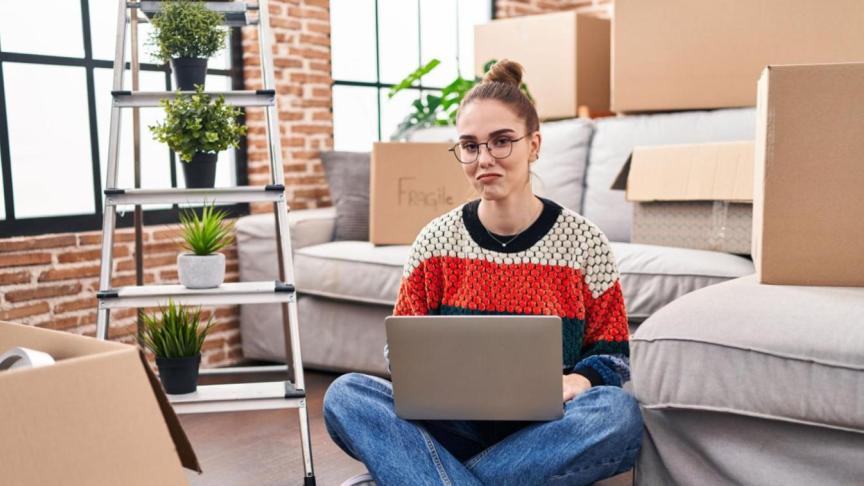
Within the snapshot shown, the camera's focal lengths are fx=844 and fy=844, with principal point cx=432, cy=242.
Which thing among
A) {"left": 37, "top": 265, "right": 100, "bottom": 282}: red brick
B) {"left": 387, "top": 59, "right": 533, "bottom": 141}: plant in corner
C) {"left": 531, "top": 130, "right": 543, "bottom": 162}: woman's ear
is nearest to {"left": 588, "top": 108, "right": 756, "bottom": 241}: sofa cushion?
{"left": 387, "top": 59, "right": 533, "bottom": 141}: plant in corner

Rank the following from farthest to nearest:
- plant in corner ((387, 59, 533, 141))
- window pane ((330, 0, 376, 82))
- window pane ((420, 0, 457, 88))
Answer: window pane ((420, 0, 457, 88)) → window pane ((330, 0, 376, 82)) → plant in corner ((387, 59, 533, 141))

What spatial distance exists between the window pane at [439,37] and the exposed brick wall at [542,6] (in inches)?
12.9

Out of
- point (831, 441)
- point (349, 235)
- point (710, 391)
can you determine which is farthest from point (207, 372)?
point (831, 441)

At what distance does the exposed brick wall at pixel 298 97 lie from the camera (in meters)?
3.49

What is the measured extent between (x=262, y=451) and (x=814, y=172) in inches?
61.2

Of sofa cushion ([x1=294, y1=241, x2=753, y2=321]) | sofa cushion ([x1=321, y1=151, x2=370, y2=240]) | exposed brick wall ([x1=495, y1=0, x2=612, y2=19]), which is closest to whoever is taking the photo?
sofa cushion ([x1=294, y1=241, x2=753, y2=321])

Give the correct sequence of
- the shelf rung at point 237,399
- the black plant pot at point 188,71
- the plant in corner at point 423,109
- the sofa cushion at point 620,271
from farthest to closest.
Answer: the plant in corner at point 423,109, the sofa cushion at point 620,271, the black plant pot at point 188,71, the shelf rung at point 237,399

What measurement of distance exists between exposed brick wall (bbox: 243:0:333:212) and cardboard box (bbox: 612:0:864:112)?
4.45 feet

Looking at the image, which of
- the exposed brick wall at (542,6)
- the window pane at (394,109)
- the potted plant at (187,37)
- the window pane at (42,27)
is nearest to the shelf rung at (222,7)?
the potted plant at (187,37)

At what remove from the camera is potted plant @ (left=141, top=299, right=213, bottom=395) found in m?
2.10

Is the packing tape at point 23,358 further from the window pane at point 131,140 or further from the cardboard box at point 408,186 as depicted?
the window pane at point 131,140

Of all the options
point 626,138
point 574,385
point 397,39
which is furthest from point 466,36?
point 574,385

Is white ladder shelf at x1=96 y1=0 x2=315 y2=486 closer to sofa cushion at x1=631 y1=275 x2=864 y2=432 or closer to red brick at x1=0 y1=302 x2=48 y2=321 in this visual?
red brick at x1=0 y1=302 x2=48 y2=321

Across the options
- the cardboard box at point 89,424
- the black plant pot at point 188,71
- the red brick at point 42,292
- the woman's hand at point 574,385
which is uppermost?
the black plant pot at point 188,71
